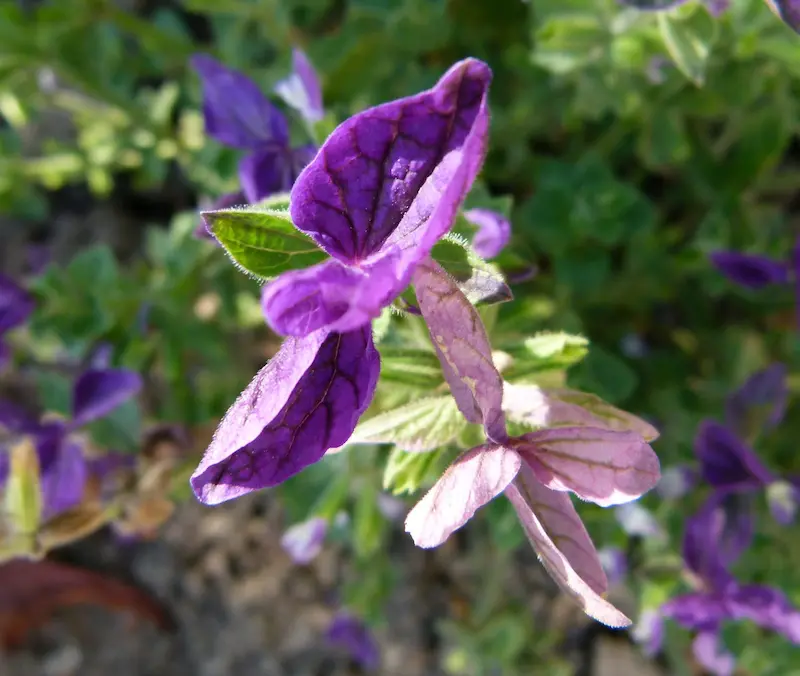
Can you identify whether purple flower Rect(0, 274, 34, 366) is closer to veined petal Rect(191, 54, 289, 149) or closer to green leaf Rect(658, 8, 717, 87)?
veined petal Rect(191, 54, 289, 149)

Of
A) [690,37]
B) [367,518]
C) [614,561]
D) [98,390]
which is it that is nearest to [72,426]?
[98,390]

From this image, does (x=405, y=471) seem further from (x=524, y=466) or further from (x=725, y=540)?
(x=725, y=540)

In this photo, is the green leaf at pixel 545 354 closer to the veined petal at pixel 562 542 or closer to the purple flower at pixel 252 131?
the veined petal at pixel 562 542

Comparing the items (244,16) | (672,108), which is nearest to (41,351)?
(244,16)

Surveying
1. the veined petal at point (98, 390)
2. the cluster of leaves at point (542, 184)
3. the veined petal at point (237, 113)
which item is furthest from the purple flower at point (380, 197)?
the veined petal at point (98, 390)

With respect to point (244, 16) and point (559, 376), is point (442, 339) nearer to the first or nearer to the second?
point (559, 376)

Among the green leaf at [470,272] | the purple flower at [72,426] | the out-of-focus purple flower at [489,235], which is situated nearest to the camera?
the green leaf at [470,272]

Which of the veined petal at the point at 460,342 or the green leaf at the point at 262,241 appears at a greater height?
the green leaf at the point at 262,241
